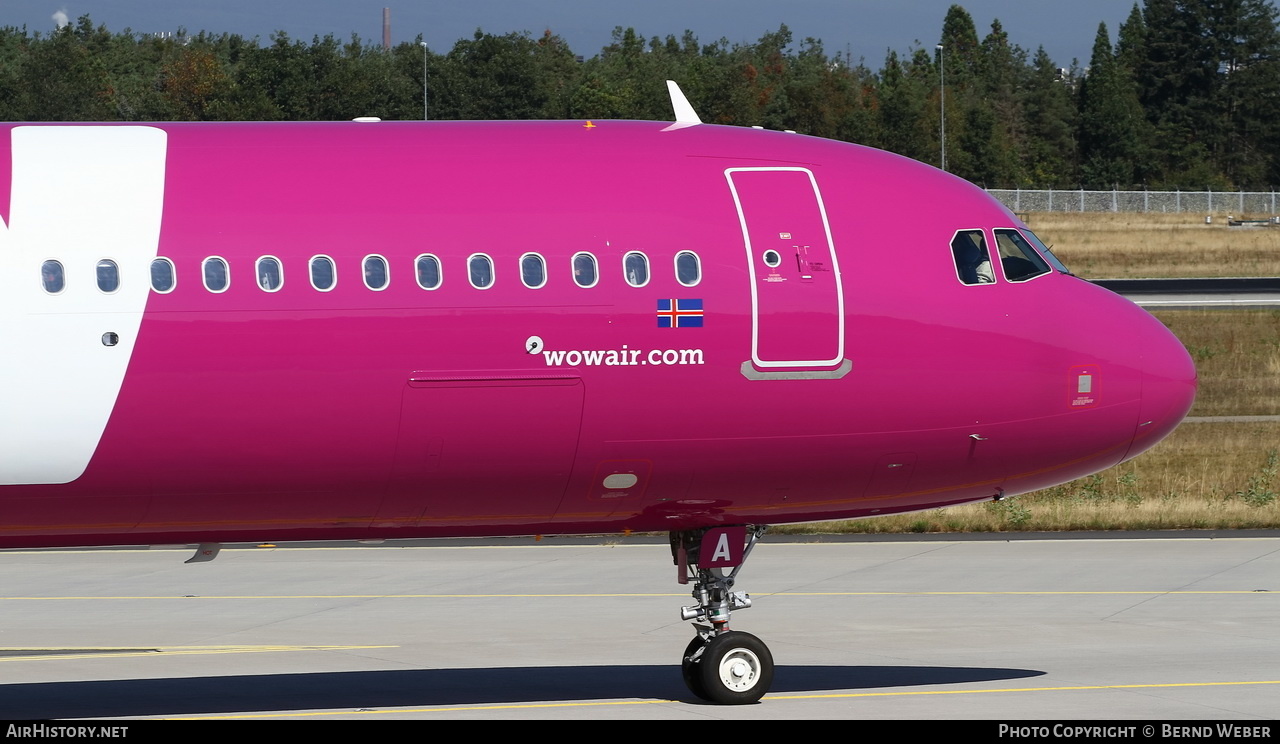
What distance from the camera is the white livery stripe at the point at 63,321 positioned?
14.8 m

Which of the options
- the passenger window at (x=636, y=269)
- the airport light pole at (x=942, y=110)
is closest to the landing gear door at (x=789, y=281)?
the passenger window at (x=636, y=269)

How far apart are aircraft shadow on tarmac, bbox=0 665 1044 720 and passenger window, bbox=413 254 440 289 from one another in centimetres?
482

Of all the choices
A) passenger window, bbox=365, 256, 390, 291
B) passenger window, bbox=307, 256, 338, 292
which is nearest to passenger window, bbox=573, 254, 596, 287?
passenger window, bbox=365, 256, 390, 291

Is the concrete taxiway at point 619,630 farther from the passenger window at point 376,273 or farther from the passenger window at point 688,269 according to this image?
the passenger window at point 376,273

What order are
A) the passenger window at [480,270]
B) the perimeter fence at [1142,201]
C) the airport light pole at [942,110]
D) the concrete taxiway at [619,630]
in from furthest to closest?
the perimeter fence at [1142,201] < the airport light pole at [942,110] < the concrete taxiway at [619,630] < the passenger window at [480,270]

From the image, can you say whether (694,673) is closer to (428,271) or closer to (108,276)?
(428,271)

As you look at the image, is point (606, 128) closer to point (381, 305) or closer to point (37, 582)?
point (381, 305)

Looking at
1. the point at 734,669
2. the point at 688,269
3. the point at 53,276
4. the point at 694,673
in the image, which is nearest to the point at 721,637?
the point at 734,669

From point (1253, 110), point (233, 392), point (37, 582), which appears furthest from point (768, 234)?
point (1253, 110)

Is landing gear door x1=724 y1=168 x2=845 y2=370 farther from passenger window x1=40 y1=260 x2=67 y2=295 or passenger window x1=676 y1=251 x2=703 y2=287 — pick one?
passenger window x1=40 y1=260 x2=67 y2=295

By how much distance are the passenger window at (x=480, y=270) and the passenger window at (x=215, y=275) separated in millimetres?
2094

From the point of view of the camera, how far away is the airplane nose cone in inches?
666

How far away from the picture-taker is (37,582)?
88.1 feet
